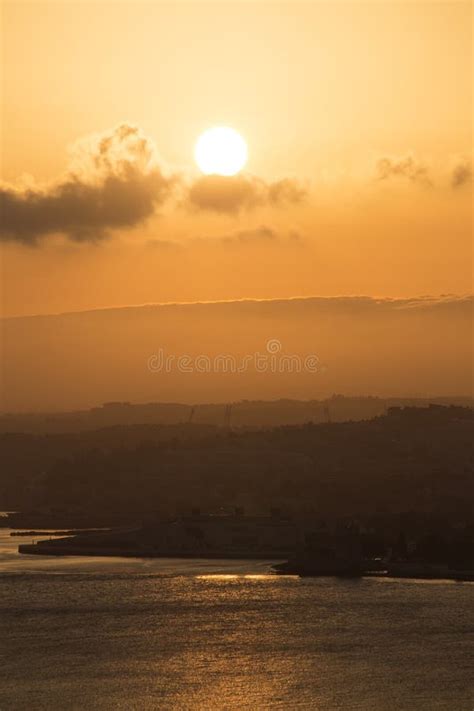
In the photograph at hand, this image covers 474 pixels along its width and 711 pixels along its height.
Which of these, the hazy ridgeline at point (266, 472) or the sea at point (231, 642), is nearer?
the sea at point (231, 642)

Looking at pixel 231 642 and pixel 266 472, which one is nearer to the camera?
pixel 231 642

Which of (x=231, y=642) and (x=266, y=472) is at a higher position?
(x=266, y=472)

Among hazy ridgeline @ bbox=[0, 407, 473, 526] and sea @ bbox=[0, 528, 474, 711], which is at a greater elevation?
hazy ridgeline @ bbox=[0, 407, 473, 526]

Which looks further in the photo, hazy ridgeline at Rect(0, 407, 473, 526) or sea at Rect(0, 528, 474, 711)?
hazy ridgeline at Rect(0, 407, 473, 526)

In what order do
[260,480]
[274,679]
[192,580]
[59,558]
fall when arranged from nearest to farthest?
[274,679], [192,580], [59,558], [260,480]

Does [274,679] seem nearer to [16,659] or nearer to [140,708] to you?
[140,708]

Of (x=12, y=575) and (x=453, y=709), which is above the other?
(x=12, y=575)

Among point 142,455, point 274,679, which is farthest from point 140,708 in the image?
point 142,455

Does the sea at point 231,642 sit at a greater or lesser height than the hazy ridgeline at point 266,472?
lesser
